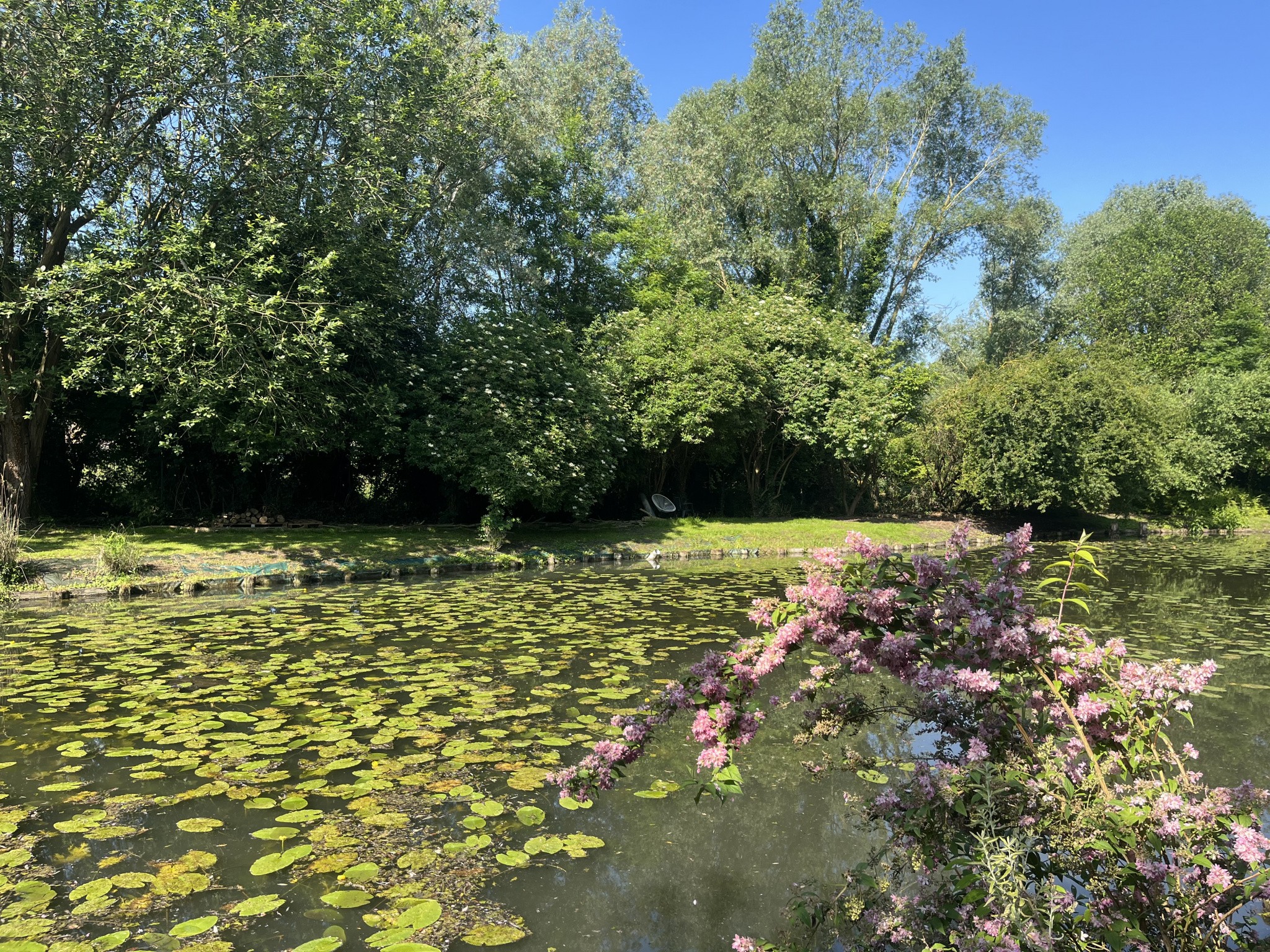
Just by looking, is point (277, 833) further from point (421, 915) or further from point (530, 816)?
point (530, 816)

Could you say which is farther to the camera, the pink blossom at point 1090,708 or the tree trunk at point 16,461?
the tree trunk at point 16,461

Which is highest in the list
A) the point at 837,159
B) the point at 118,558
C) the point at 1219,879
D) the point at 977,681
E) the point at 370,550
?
the point at 837,159

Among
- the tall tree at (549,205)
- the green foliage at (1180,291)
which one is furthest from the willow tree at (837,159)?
the green foliage at (1180,291)

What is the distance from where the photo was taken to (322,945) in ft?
9.85

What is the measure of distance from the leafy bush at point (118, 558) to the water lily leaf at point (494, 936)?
11.0 m

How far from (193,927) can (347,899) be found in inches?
23.4

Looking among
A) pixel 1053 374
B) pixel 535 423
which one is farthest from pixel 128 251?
pixel 1053 374

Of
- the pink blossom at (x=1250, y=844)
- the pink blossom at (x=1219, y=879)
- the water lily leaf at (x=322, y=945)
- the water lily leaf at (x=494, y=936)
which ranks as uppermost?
the pink blossom at (x=1250, y=844)

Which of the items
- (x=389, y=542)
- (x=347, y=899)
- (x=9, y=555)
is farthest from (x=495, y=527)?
(x=347, y=899)

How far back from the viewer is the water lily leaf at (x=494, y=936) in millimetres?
3090

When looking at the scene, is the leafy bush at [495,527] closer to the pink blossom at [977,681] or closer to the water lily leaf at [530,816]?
the water lily leaf at [530,816]

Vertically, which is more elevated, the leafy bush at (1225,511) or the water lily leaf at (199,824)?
the leafy bush at (1225,511)

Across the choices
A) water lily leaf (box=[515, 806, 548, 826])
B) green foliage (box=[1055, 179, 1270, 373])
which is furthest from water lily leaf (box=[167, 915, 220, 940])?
green foliage (box=[1055, 179, 1270, 373])

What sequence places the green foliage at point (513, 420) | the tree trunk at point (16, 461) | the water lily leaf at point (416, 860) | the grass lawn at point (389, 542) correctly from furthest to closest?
the green foliage at point (513, 420), the tree trunk at point (16, 461), the grass lawn at point (389, 542), the water lily leaf at point (416, 860)
